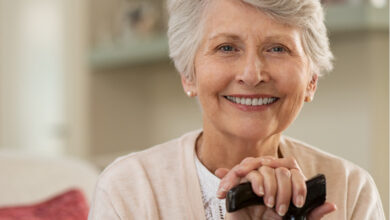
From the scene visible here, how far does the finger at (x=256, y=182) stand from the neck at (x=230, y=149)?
0.83ft

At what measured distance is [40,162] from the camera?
A: 2.08 m

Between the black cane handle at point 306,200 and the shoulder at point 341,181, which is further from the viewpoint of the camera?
the shoulder at point 341,181

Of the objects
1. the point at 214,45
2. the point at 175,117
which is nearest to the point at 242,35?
the point at 214,45

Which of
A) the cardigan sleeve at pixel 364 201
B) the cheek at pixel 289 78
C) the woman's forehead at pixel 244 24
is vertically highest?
the woman's forehead at pixel 244 24

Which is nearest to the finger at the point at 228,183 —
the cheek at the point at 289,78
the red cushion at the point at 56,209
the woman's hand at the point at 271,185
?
the woman's hand at the point at 271,185

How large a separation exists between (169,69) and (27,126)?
1472mm

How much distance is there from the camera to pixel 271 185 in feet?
3.33

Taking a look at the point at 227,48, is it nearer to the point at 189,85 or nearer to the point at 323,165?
the point at 189,85

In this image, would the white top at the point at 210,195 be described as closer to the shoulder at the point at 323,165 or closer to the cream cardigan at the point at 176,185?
the cream cardigan at the point at 176,185

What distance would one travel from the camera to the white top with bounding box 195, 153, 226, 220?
132cm

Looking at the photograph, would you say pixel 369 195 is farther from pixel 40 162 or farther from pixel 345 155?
pixel 345 155

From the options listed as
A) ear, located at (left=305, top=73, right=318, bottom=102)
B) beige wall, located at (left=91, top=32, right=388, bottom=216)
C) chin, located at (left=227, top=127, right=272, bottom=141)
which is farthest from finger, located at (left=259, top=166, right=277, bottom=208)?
beige wall, located at (left=91, top=32, right=388, bottom=216)

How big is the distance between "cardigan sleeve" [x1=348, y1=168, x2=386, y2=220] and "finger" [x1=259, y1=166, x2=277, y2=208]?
0.40 meters

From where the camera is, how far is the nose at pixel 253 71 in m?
1.19
